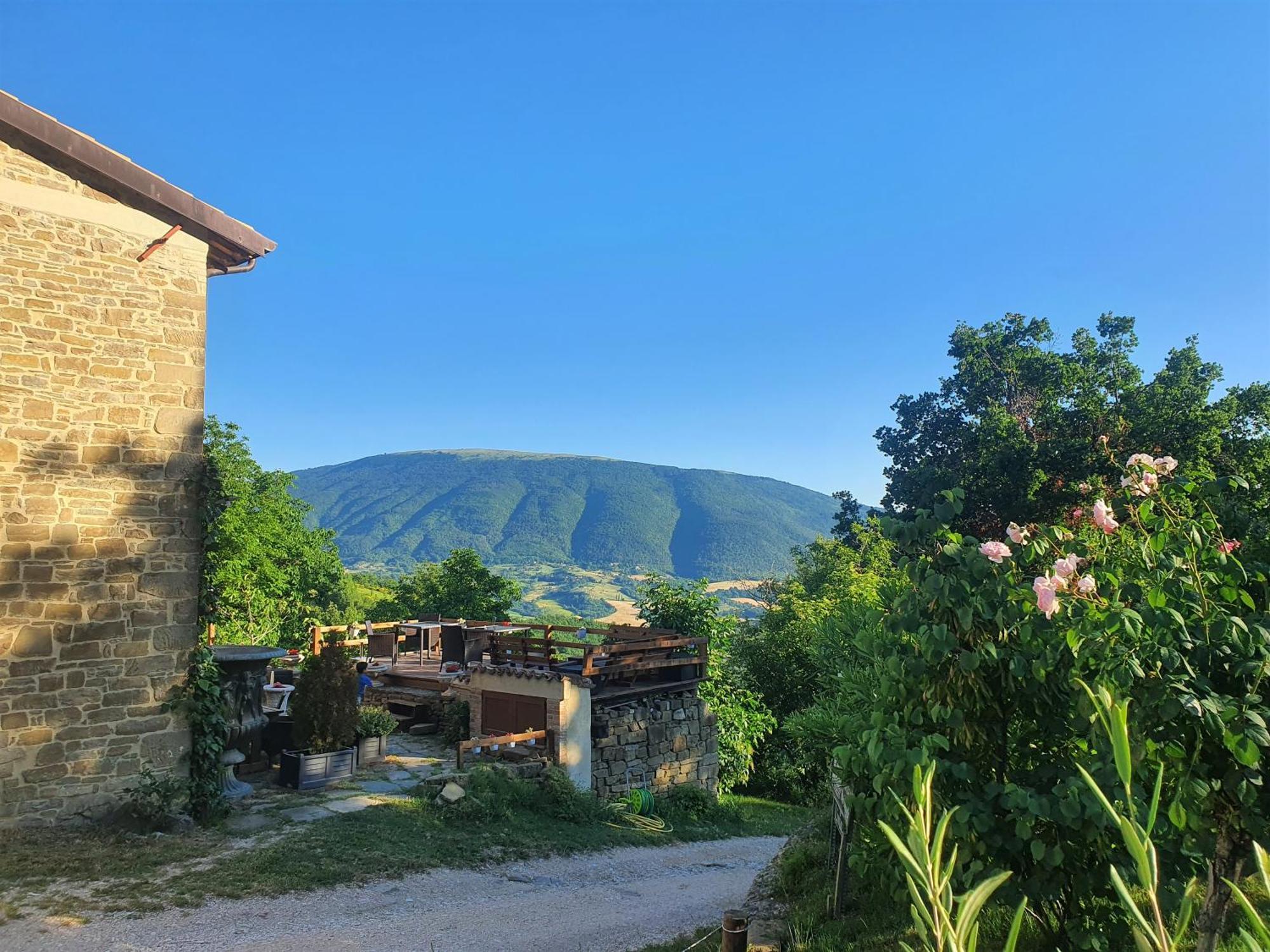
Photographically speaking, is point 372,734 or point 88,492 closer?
point 88,492

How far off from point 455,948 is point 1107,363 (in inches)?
1157

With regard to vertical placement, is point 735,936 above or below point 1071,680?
below

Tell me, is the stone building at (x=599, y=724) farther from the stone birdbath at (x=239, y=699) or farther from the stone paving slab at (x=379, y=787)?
the stone birdbath at (x=239, y=699)

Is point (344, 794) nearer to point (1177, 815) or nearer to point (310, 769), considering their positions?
point (310, 769)

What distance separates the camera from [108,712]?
858cm

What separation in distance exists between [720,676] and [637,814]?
6.80m

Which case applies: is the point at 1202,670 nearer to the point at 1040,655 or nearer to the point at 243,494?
the point at 1040,655

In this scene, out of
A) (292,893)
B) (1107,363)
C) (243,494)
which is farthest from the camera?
(243,494)

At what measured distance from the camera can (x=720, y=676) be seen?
20.2 m

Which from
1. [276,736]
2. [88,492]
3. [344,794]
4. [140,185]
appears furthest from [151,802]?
[140,185]

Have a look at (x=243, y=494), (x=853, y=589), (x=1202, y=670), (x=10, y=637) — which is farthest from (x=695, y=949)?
(x=243, y=494)

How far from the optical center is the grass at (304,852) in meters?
6.89

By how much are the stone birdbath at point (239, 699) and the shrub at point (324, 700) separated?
0.51 metres

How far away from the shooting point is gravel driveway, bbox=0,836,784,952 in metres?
6.09
